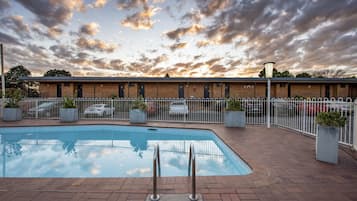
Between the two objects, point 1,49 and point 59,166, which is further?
point 1,49

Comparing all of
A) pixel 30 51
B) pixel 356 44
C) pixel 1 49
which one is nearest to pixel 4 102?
pixel 1 49

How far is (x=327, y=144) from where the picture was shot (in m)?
4.17

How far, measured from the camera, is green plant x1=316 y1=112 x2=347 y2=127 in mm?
4004

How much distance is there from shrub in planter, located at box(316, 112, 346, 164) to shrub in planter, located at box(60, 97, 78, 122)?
11298mm

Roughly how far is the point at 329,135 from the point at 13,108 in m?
14.8

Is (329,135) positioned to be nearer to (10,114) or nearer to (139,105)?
(139,105)

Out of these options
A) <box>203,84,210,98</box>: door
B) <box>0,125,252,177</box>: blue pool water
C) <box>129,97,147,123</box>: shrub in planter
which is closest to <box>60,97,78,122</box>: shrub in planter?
<box>0,125,252,177</box>: blue pool water

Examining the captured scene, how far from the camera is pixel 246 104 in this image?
10.5 m

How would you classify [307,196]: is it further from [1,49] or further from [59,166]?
[1,49]

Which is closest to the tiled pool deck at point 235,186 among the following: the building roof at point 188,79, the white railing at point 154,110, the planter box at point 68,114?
the white railing at point 154,110

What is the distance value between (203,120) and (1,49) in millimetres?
15505

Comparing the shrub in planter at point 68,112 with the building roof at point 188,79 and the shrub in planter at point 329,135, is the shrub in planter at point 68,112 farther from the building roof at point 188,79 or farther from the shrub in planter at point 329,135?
the shrub in planter at point 329,135

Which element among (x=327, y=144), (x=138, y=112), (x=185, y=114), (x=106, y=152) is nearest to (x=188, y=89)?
(x=185, y=114)

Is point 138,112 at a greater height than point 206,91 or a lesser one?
lesser
